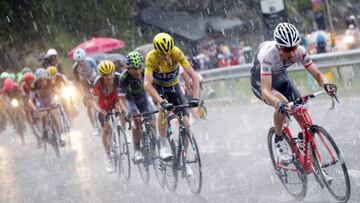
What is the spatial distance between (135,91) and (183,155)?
2.02 metres

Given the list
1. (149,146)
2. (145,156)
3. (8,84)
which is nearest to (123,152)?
(145,156)

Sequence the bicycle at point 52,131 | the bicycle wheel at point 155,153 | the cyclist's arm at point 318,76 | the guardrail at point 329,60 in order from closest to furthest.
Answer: the cyclist's arm at point 318,76 → the bicycle wheel at point 155,153 → the guardrail at point 329,60 → the bicycle at point 52,131

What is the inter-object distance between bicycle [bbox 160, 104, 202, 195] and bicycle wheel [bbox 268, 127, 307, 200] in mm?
1014

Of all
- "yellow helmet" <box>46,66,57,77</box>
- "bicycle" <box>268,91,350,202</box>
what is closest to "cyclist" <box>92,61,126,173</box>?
"bicycle" <box>268,91,350,202</box>

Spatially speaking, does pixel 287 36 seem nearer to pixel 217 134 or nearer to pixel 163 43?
pixel 163 43

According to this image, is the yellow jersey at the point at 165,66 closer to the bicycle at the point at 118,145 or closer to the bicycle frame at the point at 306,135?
the bicycle at the point at 118,145

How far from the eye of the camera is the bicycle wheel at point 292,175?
6.60m

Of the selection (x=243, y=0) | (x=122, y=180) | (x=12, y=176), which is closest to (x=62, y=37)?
(x=243, y=0)

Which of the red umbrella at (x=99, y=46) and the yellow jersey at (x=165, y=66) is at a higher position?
the red umbrella at (x=99, y=46)

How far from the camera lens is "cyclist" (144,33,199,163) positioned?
791cm

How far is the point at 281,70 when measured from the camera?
713 centimetres

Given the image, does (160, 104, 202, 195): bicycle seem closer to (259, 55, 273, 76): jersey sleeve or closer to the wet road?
the wet road

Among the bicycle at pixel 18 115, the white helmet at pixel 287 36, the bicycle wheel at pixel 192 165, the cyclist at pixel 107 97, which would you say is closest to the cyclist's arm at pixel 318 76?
the white helmet at pixel 287 36

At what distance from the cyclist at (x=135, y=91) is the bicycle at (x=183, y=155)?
101 cm
